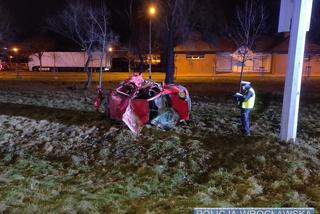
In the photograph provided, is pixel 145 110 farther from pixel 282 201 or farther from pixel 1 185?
pixel 282 201

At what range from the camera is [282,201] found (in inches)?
219

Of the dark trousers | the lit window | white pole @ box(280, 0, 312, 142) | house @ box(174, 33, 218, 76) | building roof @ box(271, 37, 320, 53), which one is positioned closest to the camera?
white pole @ box(280, 0, 312, 142)

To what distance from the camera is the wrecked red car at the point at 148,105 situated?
995cm

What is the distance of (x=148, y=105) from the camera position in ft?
32.7

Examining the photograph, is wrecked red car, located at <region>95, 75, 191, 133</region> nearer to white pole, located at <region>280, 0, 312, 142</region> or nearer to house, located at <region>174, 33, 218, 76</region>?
white pole, located at <region>280, 0, 312, 142</region>

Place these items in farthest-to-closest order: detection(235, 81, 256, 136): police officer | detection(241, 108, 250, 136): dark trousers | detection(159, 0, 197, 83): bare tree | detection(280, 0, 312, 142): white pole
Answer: detection(159, 0, 197, 83): bare tree, detection(241, 108, 250, 136): dark trousers, detection(235, 81, 256, 136): police officer, detection(280, 0, 312, 142): white pole

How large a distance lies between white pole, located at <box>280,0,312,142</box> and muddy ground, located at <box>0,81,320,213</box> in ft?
1.37

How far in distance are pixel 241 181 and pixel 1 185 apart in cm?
408

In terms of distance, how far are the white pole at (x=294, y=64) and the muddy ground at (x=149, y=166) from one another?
419mm

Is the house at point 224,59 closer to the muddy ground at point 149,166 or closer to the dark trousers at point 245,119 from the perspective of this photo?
the muddy ground at point 149,166

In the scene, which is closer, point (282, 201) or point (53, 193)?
point (282, 201)

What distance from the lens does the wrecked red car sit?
9945 millimetres

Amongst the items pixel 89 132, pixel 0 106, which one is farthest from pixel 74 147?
pixel 0 106

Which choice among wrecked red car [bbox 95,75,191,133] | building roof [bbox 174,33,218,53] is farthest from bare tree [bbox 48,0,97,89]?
building roof [bbox 174,33,218,53]
